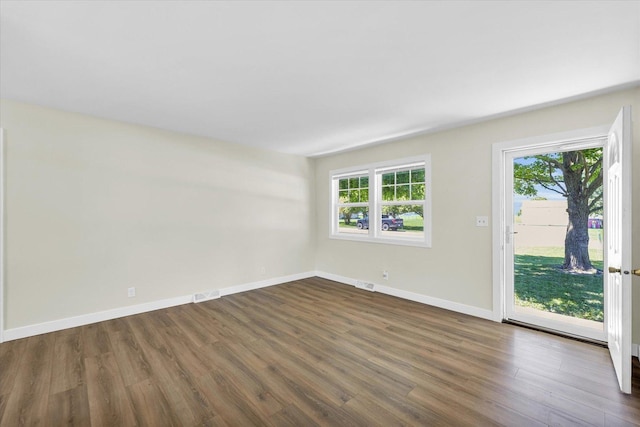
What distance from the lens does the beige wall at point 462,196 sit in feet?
9.44

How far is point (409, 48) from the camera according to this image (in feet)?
6.47

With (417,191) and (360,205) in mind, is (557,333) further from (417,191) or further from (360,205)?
(360,205)

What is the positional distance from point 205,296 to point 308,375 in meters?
2.53

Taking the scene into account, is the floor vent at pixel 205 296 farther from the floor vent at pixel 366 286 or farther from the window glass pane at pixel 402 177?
the window glass pane at pixel 402 177

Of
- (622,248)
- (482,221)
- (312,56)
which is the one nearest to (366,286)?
(482,221)

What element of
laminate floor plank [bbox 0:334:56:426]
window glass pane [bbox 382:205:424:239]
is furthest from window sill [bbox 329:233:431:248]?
laminate floor plank [bbox 0:334:56:426]

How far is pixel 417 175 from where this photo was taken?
4.23 meters

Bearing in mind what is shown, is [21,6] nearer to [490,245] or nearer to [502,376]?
[502,376]

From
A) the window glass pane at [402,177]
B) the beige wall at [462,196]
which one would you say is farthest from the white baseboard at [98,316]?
the window glass pane at [402,177]

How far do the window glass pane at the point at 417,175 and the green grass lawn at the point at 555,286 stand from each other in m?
1.58

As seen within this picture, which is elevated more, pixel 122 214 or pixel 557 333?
pixel 122 214

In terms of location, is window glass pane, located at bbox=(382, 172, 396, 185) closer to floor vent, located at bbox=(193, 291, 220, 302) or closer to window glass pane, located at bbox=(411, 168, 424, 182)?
window glass pane, located at bbox=(411, 168, 424, 182)

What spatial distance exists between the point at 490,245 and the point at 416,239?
41.5 inches

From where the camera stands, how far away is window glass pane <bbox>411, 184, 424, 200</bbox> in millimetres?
4156
